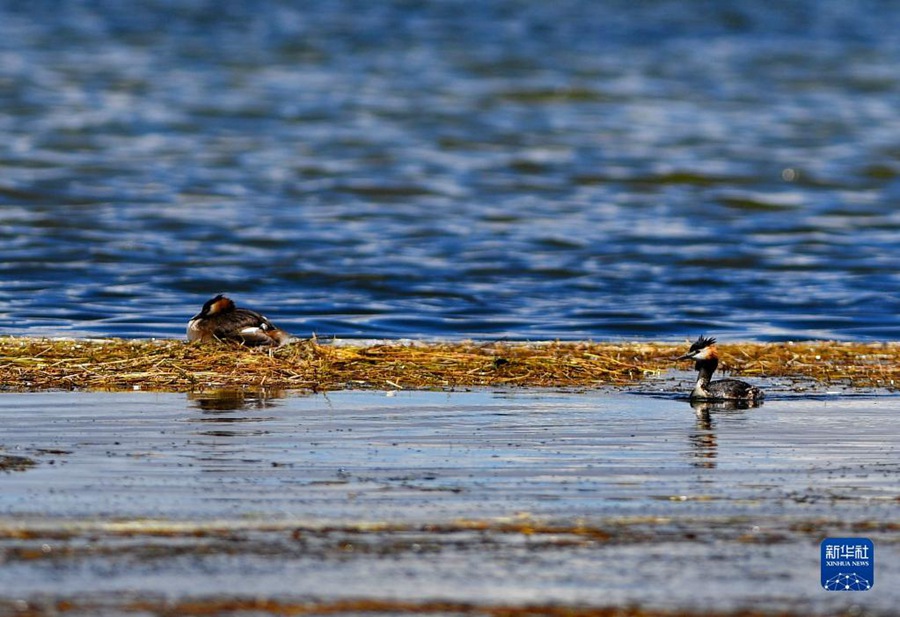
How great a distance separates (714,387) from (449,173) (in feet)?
76.2

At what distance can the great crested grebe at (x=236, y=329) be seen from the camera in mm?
15000

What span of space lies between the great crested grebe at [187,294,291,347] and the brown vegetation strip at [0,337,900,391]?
248 mm

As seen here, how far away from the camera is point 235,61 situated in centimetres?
5550

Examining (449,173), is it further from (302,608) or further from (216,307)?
(302,608)

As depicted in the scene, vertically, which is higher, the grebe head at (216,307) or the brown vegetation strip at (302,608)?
the grebe head at (216,307)

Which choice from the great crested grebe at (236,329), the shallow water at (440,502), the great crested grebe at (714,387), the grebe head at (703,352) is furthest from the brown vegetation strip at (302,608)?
the great crested grebe at (236,329)

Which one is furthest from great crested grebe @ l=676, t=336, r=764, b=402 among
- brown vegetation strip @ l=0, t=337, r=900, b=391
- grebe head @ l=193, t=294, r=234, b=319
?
grebe head @ l=193, t=294, r=234, b=319

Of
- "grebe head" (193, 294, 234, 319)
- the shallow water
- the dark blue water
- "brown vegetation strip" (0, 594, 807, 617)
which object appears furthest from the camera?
the dark blue water

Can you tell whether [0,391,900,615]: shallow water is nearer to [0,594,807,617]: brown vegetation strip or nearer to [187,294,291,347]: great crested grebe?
[0,594,807,617]: brown vegetation strip

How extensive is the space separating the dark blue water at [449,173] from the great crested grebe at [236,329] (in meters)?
3.00

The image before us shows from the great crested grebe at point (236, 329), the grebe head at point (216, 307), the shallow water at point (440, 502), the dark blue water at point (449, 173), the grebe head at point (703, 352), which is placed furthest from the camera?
the dark blue water at point (449, 173)

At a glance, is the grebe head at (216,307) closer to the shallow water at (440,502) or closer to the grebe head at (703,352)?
the shallow water at (440,502)

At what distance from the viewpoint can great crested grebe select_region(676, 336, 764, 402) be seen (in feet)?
42.2

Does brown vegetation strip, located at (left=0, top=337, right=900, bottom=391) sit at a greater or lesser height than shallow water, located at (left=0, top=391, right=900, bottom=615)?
greater
